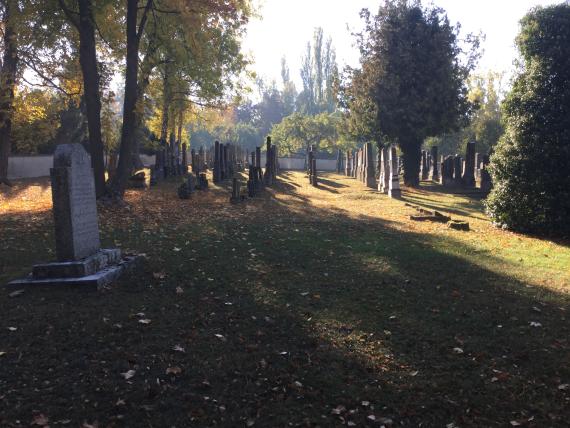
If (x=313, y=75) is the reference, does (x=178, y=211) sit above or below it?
below

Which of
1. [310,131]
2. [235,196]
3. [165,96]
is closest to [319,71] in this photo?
[310,131]

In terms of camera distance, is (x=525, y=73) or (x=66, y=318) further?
(x=525, y=73)

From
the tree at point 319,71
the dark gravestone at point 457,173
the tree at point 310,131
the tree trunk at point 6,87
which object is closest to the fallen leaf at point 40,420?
the tree trunk at point 6,87

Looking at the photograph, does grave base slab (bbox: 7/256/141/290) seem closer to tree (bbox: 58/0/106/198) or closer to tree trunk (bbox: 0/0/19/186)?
tree (bbox: 58/0/106/198)

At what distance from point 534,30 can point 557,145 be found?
329cm

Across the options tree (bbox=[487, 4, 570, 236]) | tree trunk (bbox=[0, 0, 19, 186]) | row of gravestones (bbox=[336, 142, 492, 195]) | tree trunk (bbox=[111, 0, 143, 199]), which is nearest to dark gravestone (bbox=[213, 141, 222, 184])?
row of gravestones (bbox=[336, 142, 492, 195])

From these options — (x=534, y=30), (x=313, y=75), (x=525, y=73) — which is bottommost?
(x=525, y=73)

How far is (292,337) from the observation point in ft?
17.4

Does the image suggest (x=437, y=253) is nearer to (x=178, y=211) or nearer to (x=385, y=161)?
(x=178, y=211)

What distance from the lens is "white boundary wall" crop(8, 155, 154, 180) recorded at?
26625 millimetres

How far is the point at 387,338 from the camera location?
210 inches

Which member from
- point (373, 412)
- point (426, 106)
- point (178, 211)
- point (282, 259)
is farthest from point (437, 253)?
point (426, 106)

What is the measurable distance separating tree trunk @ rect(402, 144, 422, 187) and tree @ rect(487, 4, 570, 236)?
14.6 meters

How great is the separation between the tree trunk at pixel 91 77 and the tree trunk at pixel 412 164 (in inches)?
733
